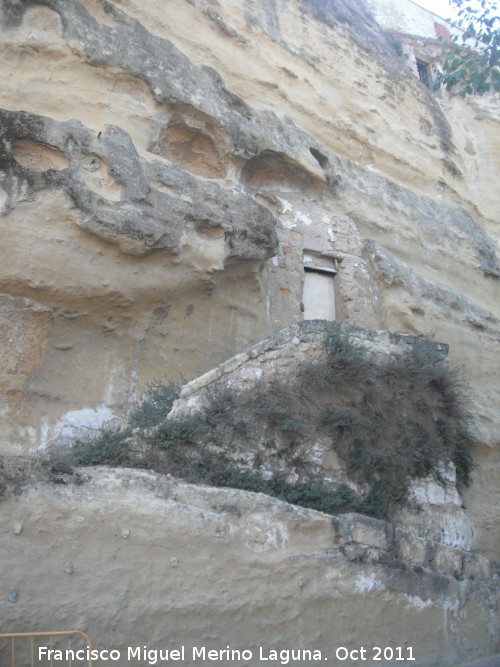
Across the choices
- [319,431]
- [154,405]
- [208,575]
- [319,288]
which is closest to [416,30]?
[319,288]

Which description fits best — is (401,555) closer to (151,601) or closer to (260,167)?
(151,601)

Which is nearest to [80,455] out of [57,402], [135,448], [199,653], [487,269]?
[135,448]

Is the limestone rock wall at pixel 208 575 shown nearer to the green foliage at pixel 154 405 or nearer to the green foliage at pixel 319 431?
the green foliage at pixel 319 431

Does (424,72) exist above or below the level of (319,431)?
above

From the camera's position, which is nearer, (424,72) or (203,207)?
(203,207)

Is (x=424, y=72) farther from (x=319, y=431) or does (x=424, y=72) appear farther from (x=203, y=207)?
(x=319, y=431)

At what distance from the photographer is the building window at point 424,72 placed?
15.6 meters

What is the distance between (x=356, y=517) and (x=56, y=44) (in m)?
6.49

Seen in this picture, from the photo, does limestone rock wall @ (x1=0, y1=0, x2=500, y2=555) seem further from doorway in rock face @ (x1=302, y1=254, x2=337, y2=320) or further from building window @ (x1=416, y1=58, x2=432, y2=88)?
building window @ (x1=416, y1=58, x2=432, y2=88)

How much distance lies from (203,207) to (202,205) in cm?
4

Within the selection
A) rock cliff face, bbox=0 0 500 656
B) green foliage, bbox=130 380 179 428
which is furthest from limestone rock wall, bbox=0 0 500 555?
green foliage, bbox=130 380 179 428

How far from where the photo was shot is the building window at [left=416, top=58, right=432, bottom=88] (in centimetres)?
1561

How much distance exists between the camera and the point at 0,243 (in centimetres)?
720

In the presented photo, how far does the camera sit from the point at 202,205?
8.55m
